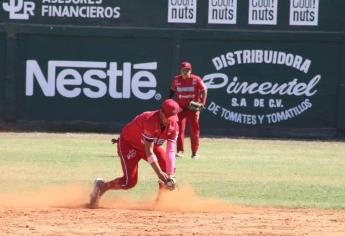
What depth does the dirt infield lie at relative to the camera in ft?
32.0

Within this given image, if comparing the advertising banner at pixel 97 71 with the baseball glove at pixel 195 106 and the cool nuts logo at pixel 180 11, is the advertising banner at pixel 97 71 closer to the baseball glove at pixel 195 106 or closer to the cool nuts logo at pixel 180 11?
the cool nuts logo at pixel 180 11

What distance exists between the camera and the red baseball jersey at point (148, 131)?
1088cm

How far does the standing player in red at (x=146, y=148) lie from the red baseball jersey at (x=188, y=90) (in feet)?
22.8

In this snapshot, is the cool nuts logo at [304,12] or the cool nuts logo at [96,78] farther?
the cool nuts logo at [96,78]

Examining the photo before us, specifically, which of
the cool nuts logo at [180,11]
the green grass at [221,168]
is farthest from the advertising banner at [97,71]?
the green grass at [221,168]

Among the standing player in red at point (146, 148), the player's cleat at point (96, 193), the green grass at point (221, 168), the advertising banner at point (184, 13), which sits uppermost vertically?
the advertising banner at point (184, 13)

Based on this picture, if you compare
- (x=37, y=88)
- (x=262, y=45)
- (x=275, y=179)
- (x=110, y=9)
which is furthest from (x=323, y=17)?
(x=275, y=179)

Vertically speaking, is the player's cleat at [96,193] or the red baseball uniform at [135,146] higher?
the red baseball uniform at [135,146]

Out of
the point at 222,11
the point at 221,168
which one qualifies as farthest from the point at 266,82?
the point at 221,168

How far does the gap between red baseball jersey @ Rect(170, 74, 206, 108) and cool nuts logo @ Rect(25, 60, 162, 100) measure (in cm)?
483

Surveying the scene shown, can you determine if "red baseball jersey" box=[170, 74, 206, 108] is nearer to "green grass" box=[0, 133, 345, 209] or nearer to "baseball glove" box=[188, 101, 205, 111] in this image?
"baseball glove" box=[188, 101, 205, 111]

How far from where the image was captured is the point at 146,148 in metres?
10.9

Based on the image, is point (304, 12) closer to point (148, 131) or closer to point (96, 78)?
point (96, 78)

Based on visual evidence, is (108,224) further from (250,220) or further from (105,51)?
(105,51)
